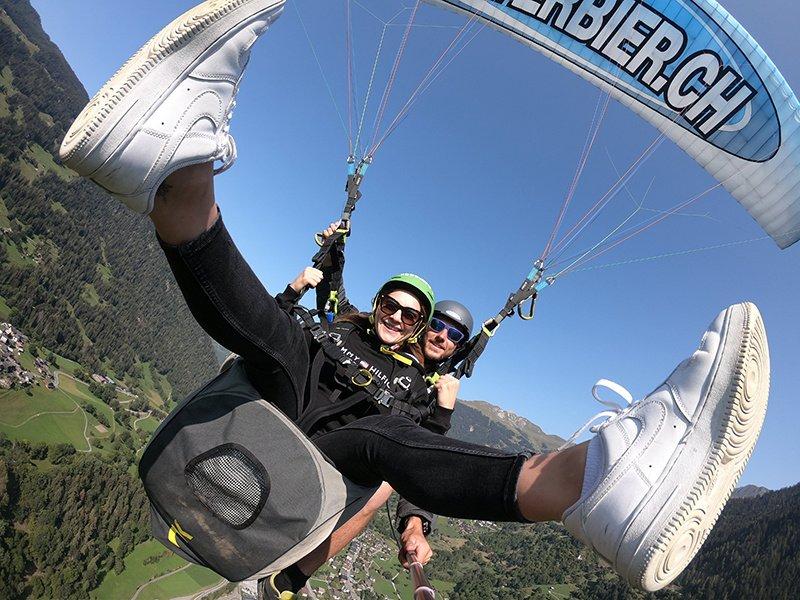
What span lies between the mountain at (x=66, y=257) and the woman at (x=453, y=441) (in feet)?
365

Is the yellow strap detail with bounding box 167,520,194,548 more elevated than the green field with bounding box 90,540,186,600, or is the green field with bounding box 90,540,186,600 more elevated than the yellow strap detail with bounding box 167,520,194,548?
the yellow strap detail with bounding box 167,520,194,548

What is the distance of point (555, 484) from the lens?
5.42ft

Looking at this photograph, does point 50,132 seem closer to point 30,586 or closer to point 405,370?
point 30,586

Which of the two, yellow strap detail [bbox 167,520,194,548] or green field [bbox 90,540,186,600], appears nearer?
yellow strap detail [bbox 167,520,194,548]

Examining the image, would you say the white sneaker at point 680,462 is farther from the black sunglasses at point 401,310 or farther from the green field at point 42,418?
the green field at point 42,418

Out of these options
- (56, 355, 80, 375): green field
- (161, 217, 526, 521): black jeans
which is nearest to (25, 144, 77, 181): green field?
(56, 355, 80, 375): green field

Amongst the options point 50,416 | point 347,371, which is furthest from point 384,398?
point 50,416

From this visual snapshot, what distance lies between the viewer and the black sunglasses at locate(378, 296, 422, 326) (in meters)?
3.67

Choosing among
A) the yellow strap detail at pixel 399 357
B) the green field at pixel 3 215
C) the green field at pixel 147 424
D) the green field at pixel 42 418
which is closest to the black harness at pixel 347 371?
the yellow strap detail at pixel 399 357

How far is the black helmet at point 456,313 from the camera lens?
5.70 meters

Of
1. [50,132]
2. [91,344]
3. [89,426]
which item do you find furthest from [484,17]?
[50,132]

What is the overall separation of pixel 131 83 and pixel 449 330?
4.55 metres

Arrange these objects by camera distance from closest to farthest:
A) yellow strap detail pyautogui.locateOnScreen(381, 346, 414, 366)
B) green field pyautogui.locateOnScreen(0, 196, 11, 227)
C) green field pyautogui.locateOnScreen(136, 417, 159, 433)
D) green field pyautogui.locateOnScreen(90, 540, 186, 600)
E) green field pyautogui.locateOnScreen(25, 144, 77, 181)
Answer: yellow strap detail pyautogui.locateOnScreen(381, 346, 414, 366) < green field pyautogui.locateOnScreen(90, 540, 186, 600) < green field pyautogui.locateOnScreen(136, 417, 159, 433) < green field pyautogui.locateOnScreen(0, 196, 11, 227) < green field pyautogui.locateOnScreen(25, 144, 77, 181)

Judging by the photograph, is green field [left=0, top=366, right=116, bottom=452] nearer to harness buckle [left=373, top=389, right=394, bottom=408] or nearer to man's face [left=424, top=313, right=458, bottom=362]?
man's face [left=424, top=313, right=458, bottom=362]
